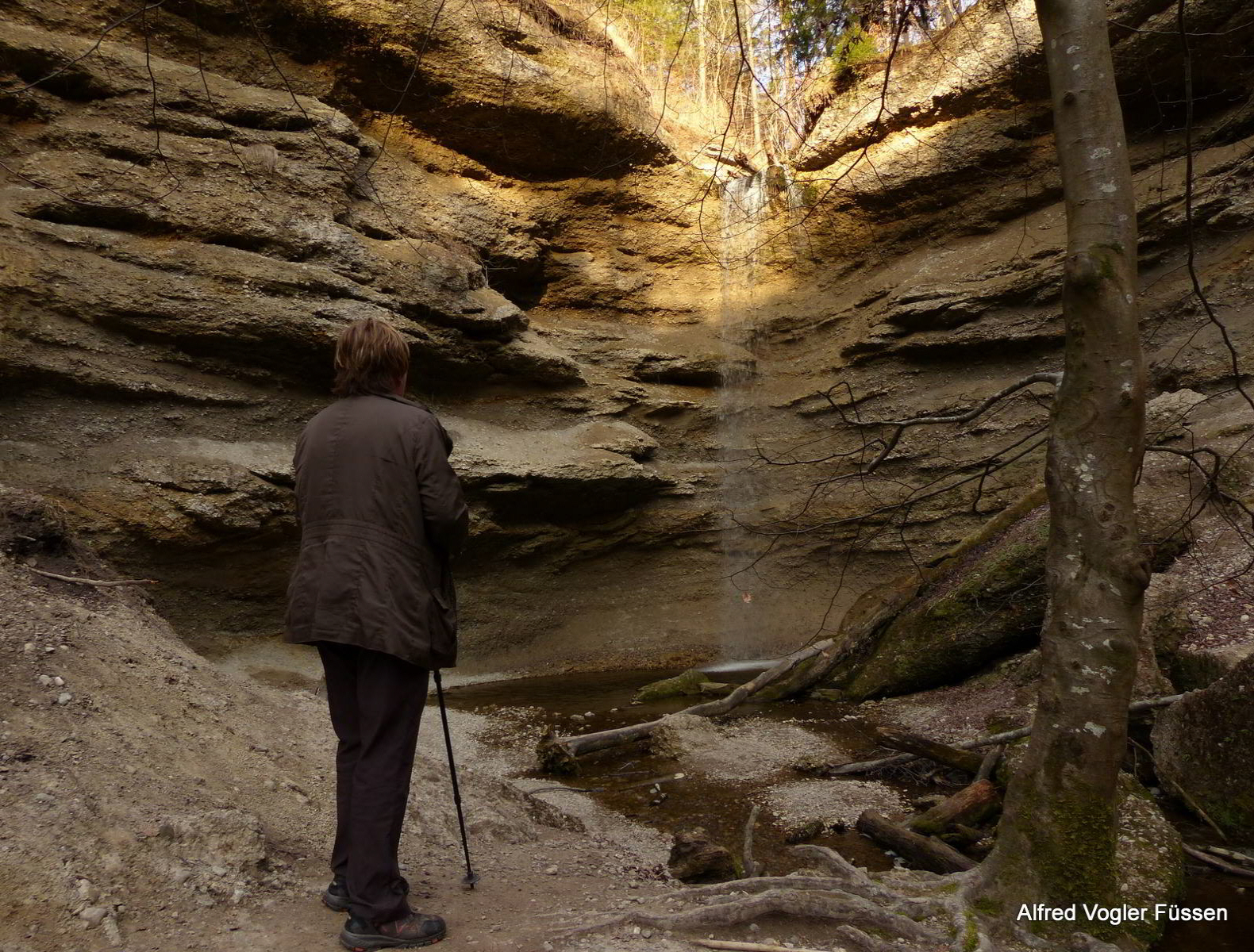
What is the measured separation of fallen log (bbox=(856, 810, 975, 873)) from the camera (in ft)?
12.5

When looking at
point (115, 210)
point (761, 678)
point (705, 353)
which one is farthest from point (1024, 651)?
point (115, 210)

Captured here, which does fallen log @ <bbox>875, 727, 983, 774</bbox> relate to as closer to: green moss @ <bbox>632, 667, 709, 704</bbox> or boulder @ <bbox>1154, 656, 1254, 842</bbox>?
boulder @ <bbox>1154, 656, 1254, 842</bbox>

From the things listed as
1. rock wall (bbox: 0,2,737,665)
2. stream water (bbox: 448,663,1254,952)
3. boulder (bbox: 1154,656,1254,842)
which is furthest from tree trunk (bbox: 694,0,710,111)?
boulder (bbox: 1154,656,1254,842)

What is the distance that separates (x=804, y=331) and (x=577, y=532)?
5628 mm

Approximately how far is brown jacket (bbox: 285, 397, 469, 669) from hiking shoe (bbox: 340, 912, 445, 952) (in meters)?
0.78

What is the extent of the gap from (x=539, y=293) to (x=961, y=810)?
11701 mm

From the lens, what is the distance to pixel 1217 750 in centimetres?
412

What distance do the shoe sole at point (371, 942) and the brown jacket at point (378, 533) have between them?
31.7 inches

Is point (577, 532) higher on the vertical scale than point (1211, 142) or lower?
lower

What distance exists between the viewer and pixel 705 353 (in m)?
14.1

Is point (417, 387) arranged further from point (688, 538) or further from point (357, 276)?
point (688, 538)

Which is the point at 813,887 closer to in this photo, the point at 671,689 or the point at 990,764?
the point at 990,764

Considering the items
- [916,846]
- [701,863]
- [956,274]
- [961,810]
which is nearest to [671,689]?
[961,810]

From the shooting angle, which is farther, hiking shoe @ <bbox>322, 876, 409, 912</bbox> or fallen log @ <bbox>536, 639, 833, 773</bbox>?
fallen log @ <bbox>536, 639, 833, 773</bbox>
